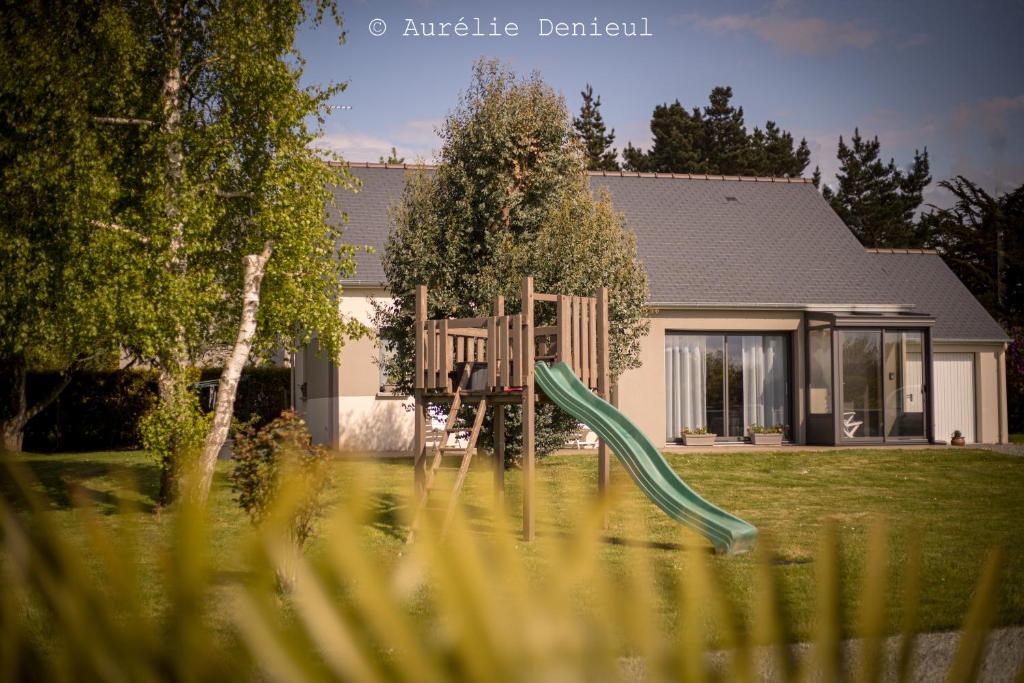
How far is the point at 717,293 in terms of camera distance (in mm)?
21375

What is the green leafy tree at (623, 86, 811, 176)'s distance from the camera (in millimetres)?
50500

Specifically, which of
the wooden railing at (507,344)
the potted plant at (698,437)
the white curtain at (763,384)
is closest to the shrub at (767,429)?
the white curtain at (763,384)

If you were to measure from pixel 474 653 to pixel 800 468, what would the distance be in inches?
664

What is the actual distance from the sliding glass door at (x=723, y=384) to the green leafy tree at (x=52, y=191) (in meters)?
13.8

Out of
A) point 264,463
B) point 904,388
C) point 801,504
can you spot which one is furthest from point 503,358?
point 904,388

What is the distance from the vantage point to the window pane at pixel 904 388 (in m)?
21.2

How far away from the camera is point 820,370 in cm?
2131

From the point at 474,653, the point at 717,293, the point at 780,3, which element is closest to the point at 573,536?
the point at 474,653

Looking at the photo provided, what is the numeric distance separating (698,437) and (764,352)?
273 cm

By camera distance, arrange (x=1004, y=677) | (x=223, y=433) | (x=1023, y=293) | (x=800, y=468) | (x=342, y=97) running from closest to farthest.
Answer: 1. (x=1004, y=677)
2. (x=223, y=433)
3. (x=342, y=97)
4. (x=800, y=468)
5. (x=1023, y=293)

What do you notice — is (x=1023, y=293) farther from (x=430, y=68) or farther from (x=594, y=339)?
(x=594, y=339)

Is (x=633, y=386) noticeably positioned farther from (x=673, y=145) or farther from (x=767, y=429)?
(x=673, y=145)

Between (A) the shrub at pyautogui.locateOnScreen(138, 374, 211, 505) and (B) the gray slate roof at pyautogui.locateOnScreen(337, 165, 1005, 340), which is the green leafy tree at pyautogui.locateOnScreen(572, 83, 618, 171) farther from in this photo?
(A) the shrub at pyautogui.locateOnScreen(138, 374, 211, 505)

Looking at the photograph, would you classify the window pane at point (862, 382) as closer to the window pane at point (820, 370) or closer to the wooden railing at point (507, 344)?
the window pane at point (820, 370)
